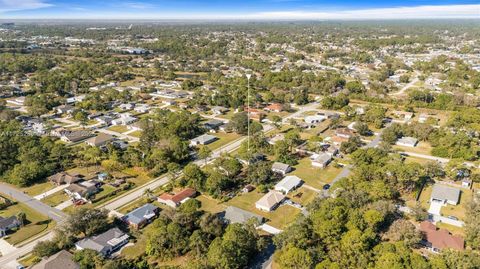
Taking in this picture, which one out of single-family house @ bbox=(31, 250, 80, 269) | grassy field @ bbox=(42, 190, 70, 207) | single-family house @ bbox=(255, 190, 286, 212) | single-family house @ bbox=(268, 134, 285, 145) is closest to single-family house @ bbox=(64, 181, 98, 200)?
grassy field @ bbox=(42, 190, 70, 207)

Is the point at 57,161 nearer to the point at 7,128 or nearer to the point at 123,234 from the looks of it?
the point at 7,128

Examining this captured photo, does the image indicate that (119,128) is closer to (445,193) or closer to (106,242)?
(106,242)

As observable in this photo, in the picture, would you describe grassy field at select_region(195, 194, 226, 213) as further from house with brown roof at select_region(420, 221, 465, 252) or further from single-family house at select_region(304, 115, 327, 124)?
single-family house at select_region(304, 115, 327, 124)

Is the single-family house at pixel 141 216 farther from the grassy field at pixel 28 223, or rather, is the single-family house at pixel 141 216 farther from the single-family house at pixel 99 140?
the single-family house at pixel 99 140

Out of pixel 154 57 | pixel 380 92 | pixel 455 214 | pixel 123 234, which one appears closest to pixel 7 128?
pixel 123 234

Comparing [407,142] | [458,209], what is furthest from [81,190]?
[407,142]
